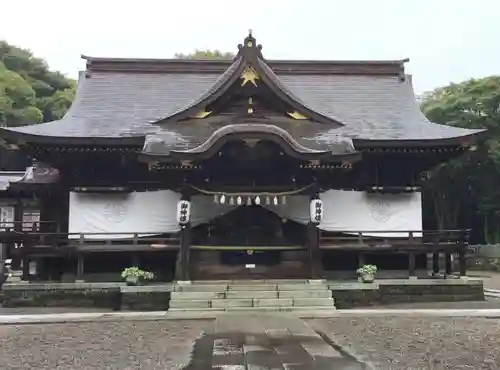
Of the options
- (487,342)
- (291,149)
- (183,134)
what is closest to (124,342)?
(487,342)

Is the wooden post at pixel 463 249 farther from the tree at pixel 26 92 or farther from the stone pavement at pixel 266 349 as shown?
the tree at pixel 26 92

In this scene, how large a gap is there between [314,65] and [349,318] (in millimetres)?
14260

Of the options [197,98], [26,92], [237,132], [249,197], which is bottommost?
[249,197]

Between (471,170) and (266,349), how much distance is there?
3093 centimetres

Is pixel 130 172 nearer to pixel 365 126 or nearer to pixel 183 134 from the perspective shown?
pixel 183 134

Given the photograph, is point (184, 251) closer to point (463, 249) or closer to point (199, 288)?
point (199, 288)

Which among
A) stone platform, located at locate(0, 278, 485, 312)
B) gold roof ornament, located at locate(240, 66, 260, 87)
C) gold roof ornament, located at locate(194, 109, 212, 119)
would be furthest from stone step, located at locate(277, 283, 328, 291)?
gold roof ornament, located at locate(240, 66, 260, 87)

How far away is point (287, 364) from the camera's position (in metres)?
8.27

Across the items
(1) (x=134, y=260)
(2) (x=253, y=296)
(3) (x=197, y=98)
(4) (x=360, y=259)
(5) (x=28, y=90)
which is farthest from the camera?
(5) (x=28, y=90)

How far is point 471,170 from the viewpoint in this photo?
36562 millimetres

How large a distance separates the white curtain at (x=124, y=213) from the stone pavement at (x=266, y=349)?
21.1 feet

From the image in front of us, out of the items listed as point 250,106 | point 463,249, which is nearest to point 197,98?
point 250,106

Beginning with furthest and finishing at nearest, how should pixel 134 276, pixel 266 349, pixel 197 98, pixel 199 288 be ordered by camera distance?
pixel 197 98, pixel 134 276, pixel 199 288, pixel 266 349

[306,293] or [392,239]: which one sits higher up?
[392,239]
